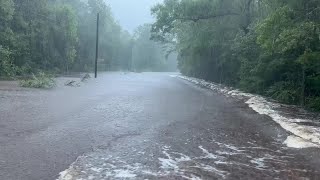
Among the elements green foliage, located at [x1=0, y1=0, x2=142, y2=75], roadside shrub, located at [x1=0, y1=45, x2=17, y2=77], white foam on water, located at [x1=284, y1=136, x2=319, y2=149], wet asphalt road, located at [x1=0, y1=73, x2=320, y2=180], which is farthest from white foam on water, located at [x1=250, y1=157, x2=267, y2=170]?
green foliage, located at [x1=0, y1=0, x2=142, y2=75]

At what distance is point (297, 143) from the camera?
A: 1132 cm

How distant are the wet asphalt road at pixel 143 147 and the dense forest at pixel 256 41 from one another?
4.90 meters

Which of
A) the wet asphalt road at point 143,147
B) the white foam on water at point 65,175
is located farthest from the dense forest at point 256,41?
the white foam on water at point 65,175

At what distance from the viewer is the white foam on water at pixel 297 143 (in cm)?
1099

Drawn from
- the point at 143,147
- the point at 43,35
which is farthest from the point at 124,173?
the point at 43,35

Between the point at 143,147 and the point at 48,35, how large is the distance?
5430cm

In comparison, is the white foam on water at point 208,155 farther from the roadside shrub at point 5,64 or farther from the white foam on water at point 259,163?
the roadside shrub at point 5,64

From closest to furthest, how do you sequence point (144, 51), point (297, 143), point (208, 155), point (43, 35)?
point (208, 155) < point (297, 143) < point (43, 35) < point (144, 51)

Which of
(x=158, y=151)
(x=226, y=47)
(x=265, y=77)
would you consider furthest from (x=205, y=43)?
(x=158, y=151)

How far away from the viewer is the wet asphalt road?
25.6 feet

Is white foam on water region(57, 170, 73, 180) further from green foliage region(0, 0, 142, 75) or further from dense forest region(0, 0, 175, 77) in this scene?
green foliage region(0, 0, 142, 75)

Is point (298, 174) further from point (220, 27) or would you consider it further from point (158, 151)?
point (220, 27)

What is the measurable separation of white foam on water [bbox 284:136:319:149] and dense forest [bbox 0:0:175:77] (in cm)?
3535

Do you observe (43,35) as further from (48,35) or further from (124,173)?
(124,173)
